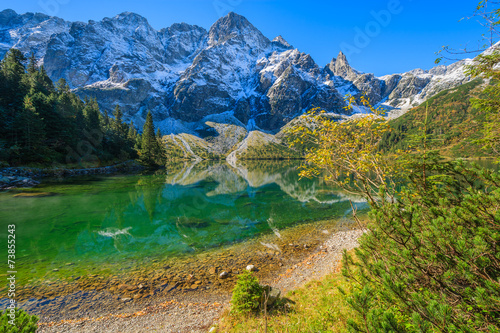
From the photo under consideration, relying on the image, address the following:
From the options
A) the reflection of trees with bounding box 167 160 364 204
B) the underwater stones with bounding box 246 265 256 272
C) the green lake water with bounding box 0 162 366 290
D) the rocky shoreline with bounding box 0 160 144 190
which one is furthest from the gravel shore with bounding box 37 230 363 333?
the rocky shoreline with bounding box 0 160 144 190

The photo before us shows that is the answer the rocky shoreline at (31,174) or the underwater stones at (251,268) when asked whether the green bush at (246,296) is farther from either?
the rocky shoreline at (31,174)

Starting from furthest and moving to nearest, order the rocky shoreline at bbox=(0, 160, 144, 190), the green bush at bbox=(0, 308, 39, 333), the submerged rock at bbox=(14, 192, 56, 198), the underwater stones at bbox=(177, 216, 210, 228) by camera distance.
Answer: the rocky shoreline at bbox=(0, 160, 144, 190) < the submerged rock at bbox=(14, 192, 56, 198) < the underwater stones at bbox=(177, 216, 210, 228) < the green bush at bbox=(0, 308, 39, 333)

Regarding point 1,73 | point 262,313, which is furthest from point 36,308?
point 1,73

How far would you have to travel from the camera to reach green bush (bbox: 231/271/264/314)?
8.44 m

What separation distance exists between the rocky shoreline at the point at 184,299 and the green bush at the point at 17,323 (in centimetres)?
602

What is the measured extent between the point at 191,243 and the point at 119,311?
870 centimetres

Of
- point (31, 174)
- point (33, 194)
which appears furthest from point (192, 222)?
point (31, 174)

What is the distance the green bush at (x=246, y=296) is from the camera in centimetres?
844

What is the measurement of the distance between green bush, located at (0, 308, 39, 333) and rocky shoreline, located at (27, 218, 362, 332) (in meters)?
6.02

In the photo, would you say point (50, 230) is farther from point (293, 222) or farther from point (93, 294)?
point (293, 222)

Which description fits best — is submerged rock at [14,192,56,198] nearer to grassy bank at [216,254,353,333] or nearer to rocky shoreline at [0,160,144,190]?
rocky shoreline at [0,160,144,190]

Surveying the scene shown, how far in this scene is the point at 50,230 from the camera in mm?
20938

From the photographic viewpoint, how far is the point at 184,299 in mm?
11312

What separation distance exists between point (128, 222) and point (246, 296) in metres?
21.7
